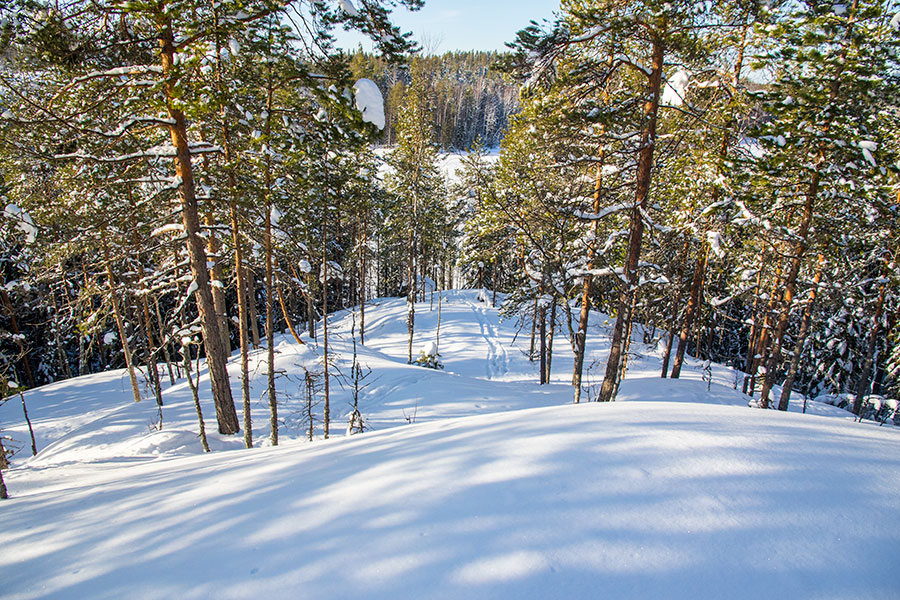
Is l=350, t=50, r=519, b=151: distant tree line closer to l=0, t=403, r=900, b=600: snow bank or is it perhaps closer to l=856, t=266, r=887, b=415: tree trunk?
l=856, t=266, r=887, b=415: tree trunk

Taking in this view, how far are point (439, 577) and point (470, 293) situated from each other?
34268mm

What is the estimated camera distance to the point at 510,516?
1.99 metres

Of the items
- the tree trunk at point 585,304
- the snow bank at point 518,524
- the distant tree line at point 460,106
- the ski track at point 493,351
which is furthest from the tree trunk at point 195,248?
the distant tree line at point 460,106

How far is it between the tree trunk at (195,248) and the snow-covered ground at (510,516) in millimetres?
3602

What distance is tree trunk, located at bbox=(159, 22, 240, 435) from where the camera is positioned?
607cm

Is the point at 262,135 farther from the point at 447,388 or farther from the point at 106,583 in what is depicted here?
the point at 447,388

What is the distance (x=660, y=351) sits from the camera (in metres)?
23.9

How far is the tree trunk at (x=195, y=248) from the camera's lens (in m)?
6.07

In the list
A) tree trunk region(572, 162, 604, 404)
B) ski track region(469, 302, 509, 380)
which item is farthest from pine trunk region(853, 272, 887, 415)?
ski track region(469, 302, 509, 380)

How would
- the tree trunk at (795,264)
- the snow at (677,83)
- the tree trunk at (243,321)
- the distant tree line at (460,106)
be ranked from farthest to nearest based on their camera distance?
the distant tree line at (460,106) → the tree trunk at (795,264) → the tree trunk at (243,321) → the snow at (677,83)

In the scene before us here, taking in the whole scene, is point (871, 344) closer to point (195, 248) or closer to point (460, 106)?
point (195, 248)

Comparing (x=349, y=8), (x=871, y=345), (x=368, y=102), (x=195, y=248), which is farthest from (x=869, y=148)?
(x=195, y=248)

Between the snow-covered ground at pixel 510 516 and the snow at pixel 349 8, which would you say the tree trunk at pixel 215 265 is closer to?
the snow at pixel 349 8

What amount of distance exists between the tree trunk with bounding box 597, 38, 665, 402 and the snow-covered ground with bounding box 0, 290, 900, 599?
416cm
